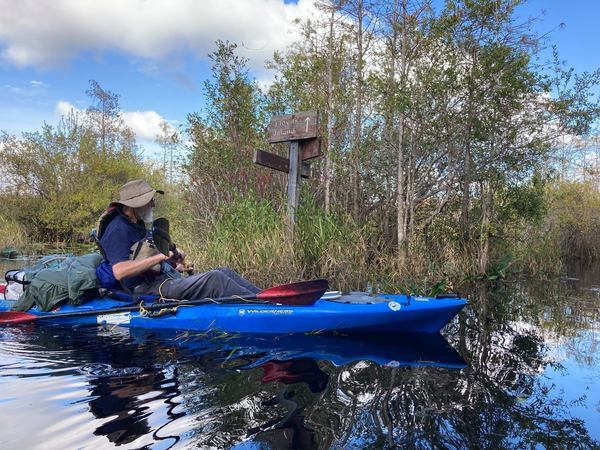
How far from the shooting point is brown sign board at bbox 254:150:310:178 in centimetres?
596

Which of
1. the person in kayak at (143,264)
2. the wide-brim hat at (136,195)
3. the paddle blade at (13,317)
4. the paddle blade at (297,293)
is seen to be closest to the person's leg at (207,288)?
the person in kayak at (143,264)

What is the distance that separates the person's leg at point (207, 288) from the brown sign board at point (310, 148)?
2425 millimetres

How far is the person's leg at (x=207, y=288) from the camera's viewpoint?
14.8ft

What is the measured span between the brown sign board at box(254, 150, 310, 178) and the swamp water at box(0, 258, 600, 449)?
2547 millimetres

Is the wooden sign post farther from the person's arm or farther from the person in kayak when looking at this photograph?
the person's arm

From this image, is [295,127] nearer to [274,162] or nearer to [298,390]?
[274,162]

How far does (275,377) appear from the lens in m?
3.14

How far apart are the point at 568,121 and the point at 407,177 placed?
2965 millimetres

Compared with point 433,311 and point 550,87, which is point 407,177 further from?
point 433,311

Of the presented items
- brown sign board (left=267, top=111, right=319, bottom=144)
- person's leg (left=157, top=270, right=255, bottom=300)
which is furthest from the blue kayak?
brown sign board (left=267, top=111, right=319, bottom=144)

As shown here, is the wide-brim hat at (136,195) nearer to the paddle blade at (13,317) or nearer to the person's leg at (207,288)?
the person's leg at (207,288)

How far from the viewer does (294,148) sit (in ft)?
20.8

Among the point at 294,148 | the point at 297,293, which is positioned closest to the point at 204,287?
the point at 297,293

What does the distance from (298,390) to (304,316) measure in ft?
4.32
